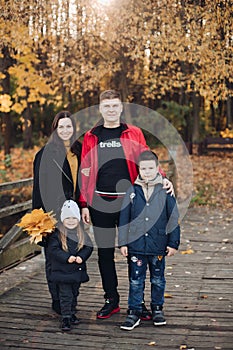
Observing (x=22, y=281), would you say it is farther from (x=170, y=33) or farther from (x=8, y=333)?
(x=170, y=33)

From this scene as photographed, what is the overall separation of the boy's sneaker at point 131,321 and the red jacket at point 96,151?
104 cm

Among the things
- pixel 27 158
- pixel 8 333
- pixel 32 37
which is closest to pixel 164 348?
pixel 8 333

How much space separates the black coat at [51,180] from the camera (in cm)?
512

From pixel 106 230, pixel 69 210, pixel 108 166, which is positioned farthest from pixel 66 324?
pixel 108 166

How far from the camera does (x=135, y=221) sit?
4.90 meters

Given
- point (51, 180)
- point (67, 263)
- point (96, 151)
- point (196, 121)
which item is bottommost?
point (67, 263)

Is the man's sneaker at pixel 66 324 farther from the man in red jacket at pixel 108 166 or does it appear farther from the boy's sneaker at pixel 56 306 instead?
the man in red jacket at pixel 108 166

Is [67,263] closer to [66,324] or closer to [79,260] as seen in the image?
[79,260]

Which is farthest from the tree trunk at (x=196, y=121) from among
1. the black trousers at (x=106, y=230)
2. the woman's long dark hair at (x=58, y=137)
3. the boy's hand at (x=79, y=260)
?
the boy's hand at (x=79, y=260)

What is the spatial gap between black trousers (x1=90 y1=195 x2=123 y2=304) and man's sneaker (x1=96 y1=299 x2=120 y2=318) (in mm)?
55

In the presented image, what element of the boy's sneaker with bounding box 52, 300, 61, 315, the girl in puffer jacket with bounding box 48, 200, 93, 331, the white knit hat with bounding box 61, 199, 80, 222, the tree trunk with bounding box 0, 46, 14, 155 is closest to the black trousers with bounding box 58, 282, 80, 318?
the girl in puffer jacket with bounding box 48, 200, 93, 331

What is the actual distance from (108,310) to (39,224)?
40.8 inches

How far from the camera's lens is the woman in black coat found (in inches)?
201

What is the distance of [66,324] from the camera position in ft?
16.2
